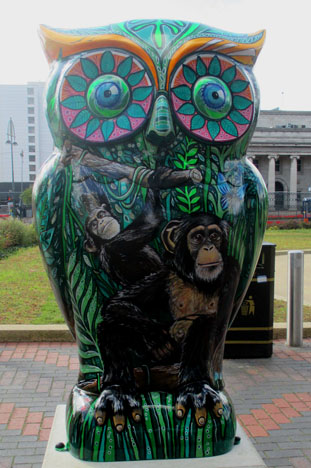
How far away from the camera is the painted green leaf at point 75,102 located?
6.69 feet

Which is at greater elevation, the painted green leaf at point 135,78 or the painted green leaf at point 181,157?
the painted green leaf at point 135,78

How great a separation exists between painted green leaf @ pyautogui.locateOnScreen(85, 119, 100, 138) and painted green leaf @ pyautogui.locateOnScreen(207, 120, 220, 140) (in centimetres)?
51

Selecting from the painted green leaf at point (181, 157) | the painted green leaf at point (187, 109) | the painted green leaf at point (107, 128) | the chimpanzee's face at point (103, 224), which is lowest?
the chimpanzee's face at point (103, 224)

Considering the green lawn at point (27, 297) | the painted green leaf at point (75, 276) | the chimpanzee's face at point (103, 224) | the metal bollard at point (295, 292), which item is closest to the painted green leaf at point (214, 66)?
the chimpanzee's face at point (103, 224)

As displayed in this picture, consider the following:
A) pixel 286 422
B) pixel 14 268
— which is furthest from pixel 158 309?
pixel 14 268

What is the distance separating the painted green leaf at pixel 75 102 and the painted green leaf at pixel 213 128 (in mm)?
577

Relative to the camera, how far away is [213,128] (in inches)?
82.7

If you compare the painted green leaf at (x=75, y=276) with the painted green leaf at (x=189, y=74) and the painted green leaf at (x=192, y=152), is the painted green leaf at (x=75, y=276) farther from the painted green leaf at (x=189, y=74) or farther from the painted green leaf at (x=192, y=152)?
the painted green leaf at (x=189, y=74)

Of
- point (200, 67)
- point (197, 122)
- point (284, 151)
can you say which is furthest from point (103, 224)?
point (284, 151)

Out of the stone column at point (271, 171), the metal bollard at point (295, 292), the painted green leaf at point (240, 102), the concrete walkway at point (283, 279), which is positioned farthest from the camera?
the stone column at point (271, 171)

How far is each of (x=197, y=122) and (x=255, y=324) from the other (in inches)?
134

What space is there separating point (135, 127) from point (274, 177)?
5779 cm

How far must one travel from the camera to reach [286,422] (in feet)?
11.9

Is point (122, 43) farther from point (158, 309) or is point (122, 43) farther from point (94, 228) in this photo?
point (158, 309)
